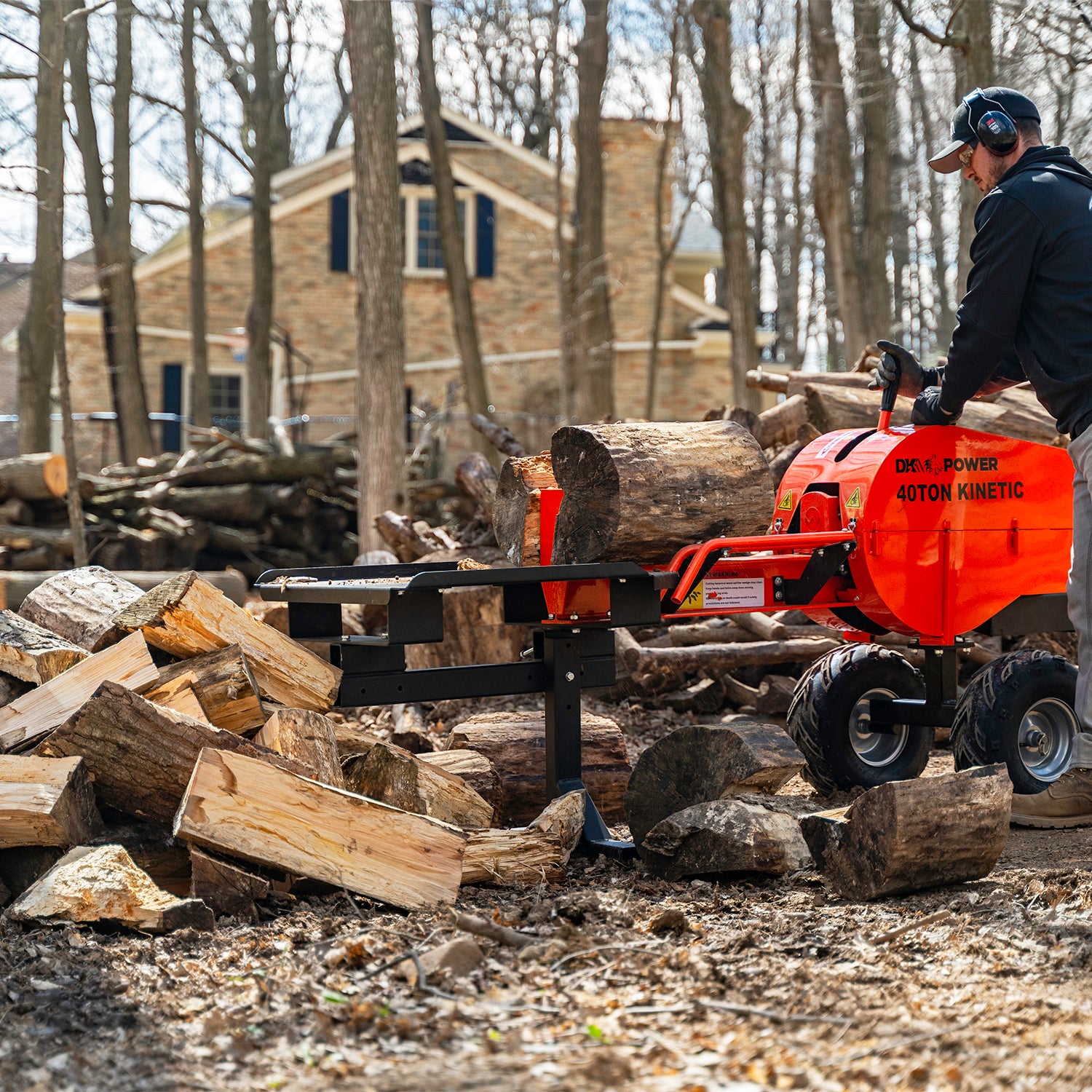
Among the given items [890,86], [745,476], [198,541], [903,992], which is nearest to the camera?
[903,992]

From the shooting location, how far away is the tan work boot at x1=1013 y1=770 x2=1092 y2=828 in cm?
516

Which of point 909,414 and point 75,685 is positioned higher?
point 909,414

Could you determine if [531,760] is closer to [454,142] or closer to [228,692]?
[228,692]

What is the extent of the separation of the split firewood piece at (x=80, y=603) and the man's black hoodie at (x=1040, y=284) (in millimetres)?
3744

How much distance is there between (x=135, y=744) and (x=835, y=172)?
560 inches

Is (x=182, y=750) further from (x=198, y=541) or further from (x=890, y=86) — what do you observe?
(x=890, y=86)

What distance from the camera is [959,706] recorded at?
5223 millimetres

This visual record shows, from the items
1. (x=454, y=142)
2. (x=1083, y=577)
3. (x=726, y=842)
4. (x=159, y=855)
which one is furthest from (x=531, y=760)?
(x=454, y=142)

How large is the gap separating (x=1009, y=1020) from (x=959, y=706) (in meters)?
2.41

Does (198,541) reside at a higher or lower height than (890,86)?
lower

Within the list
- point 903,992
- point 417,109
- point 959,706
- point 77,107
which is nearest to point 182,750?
point 903,992

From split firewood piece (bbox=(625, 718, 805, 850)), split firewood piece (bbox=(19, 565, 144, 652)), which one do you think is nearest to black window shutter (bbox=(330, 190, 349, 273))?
split firewood piece (bbox=(19, 565, 144, 652))

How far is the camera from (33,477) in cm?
1377

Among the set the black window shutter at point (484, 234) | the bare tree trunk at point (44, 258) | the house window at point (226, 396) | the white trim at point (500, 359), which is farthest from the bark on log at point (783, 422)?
the house window at point (226, 396)
